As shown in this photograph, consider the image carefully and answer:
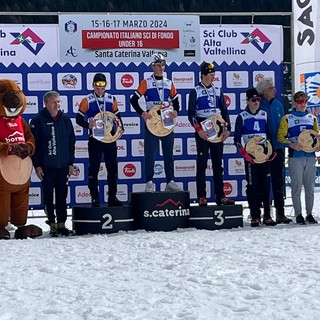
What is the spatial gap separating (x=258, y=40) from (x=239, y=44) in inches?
10.7

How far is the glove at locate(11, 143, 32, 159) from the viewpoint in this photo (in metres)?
6.48

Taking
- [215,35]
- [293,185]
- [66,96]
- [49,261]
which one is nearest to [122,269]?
[49,261]

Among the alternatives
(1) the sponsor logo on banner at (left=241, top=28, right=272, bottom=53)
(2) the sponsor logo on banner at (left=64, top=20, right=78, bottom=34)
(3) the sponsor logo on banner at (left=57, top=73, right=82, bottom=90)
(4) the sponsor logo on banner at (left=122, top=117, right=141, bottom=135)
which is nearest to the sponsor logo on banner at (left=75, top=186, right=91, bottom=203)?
(4) the sponsor logo on banner at (left=122, top=117, right=141, bottom=135)

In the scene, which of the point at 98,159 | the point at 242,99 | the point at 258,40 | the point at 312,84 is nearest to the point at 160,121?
the point at 98,159

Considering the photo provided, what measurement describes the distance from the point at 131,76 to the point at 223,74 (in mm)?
1208

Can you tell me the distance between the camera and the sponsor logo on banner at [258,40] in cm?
838

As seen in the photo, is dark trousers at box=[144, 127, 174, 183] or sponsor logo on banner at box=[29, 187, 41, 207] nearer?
dark trousers at box=[144, 127, 174, 183]

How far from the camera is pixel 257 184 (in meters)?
7.12

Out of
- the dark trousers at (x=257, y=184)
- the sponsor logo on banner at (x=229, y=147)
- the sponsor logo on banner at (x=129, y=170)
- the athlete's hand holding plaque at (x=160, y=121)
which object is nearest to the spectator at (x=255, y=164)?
the dark trousers at (x=257, y=184)

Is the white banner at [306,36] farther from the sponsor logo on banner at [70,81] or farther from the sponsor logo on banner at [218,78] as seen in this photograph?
the sponsor logo on banner at [70,81]

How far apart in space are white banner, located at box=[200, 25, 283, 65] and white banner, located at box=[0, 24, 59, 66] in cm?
192

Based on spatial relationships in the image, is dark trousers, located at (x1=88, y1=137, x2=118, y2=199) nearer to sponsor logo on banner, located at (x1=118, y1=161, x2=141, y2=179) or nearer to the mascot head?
the mascot head

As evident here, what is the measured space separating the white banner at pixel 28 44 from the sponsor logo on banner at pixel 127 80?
31.9 inches

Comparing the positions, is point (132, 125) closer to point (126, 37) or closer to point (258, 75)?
point (126, 37)
